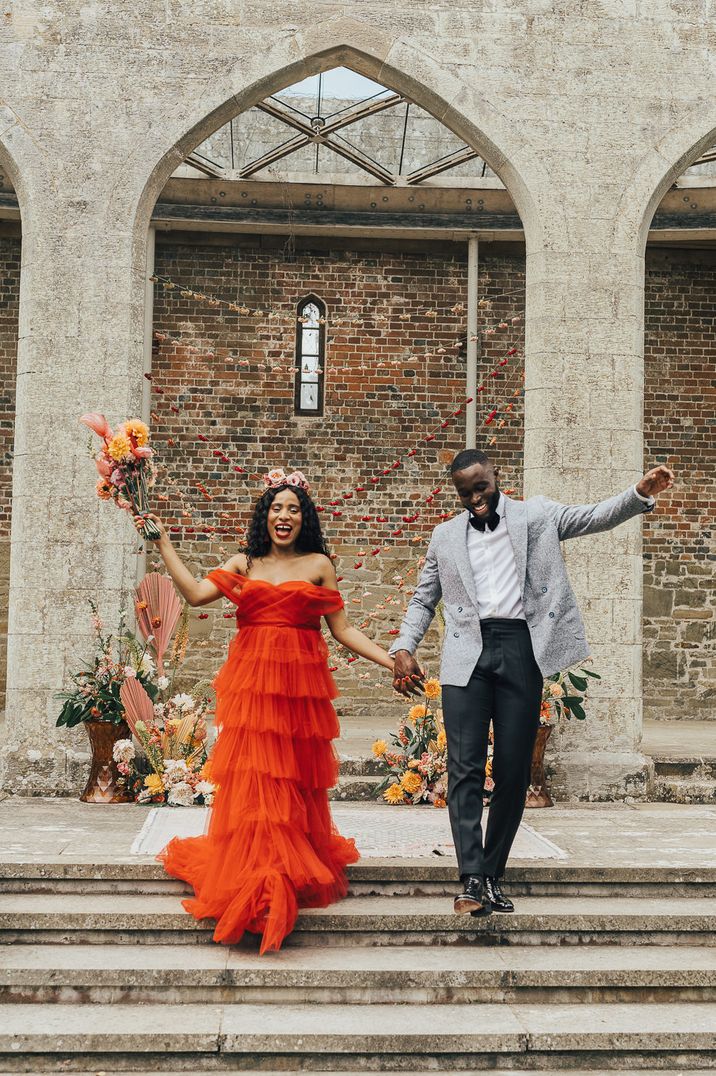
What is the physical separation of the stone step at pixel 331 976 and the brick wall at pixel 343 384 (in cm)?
763

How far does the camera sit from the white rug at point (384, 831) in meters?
5.25

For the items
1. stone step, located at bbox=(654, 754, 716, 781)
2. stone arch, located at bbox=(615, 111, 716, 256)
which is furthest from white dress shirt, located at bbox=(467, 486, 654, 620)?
stone step, located at bbox=(654, 754, 716, 781)

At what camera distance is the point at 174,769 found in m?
6.68

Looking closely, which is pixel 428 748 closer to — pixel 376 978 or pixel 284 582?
pixel 284 582

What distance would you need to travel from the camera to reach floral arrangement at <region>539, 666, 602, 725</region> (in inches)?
271

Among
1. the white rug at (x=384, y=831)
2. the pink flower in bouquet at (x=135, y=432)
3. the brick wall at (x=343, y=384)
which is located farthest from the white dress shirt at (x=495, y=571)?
the brick wall at (x=343, y=384)

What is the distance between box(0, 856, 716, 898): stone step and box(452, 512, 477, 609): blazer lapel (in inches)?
48.2

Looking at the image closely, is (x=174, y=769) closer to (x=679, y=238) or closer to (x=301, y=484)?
(x=301, y=484)

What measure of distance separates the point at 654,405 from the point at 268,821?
916 centimetres

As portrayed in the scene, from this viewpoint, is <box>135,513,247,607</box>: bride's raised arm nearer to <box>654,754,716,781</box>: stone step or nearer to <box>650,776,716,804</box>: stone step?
<box>650,776,716,804</box>: stone step

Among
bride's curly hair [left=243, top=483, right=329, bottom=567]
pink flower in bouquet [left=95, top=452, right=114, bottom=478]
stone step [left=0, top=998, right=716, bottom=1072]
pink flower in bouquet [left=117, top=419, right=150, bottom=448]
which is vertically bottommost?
stone step [left=0, top=998, right=716, bottom=1072]

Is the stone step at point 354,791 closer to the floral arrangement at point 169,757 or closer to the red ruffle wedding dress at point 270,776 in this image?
the floral arrangement at point 169,757

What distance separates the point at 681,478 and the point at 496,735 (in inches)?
339

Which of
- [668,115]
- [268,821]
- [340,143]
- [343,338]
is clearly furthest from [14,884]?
[343,338]
